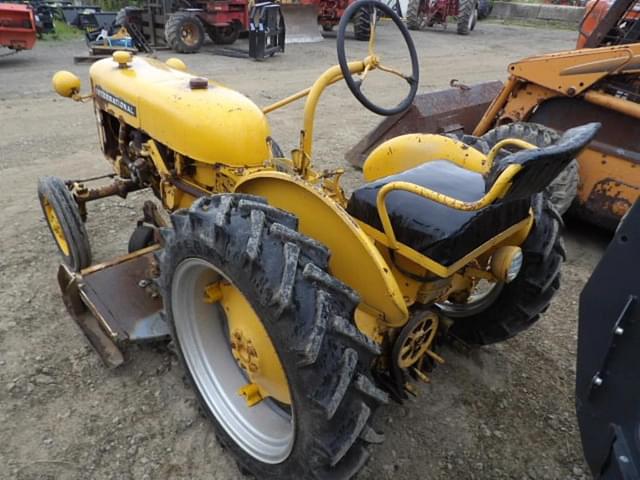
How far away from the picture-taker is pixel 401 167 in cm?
225

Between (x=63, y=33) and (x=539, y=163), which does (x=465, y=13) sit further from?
(x=539, y=163)

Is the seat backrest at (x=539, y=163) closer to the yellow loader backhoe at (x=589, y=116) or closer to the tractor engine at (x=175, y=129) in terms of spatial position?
the tractor engine at (x=175, y=129)

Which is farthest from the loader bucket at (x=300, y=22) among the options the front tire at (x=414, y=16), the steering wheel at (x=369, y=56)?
the steering wheel at (x=369, y=56)

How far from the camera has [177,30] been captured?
982 cm

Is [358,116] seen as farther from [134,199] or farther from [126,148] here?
[126,148]

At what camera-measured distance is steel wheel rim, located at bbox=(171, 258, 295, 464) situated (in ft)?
6.25

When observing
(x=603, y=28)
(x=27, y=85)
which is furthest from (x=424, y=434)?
(x=27, y=85)

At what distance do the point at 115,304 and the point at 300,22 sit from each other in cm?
1111

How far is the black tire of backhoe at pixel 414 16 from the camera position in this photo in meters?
16.1

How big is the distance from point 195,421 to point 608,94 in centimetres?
349

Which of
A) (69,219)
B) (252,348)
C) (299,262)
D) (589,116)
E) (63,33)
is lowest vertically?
(63,33)

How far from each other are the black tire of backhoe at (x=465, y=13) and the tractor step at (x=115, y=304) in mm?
15442

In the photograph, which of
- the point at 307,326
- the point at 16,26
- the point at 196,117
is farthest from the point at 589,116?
the point at 16,26

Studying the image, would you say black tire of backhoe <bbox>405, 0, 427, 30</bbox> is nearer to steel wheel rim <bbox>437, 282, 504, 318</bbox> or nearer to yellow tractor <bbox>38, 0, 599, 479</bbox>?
yellow tractor <bbox>38, 0, 599, 479</bbox>
